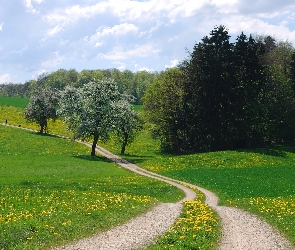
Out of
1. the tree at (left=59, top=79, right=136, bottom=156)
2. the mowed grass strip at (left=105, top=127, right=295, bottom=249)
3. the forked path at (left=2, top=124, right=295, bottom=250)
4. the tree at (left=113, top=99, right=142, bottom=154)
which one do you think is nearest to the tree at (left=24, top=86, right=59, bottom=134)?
the mowed grass strip at (left=105, top=127, right=295, bottom=249)

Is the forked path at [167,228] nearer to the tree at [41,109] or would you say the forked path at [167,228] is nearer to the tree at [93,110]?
the tree at [93,110]

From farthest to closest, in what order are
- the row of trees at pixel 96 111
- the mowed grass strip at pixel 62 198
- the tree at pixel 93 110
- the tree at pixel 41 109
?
the tree at pixel 41 109, the row of trees at pixel 96 111, the tree at pixel 93 110, the mowed grass strip at pixel 62 198

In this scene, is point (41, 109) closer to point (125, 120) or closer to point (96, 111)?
point (96, 111)

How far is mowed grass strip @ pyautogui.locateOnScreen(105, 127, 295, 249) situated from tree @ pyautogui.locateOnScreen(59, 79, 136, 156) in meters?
6.77

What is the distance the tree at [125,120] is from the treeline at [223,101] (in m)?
4.53

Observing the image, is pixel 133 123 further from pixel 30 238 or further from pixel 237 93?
pixel 30 238

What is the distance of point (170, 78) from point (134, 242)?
5747 centimetres

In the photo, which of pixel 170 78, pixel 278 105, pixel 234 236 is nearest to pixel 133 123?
pixel 170 78

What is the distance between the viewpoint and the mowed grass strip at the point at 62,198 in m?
16.4

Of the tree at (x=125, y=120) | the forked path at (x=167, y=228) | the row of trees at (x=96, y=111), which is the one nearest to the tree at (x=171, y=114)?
the tree at (x=125, y=120)

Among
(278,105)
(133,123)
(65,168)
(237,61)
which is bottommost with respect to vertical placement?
(65,168)

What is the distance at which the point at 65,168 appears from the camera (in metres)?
47.1

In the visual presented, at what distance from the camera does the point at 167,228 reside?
62.3ft

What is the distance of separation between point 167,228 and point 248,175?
98.8 feet
